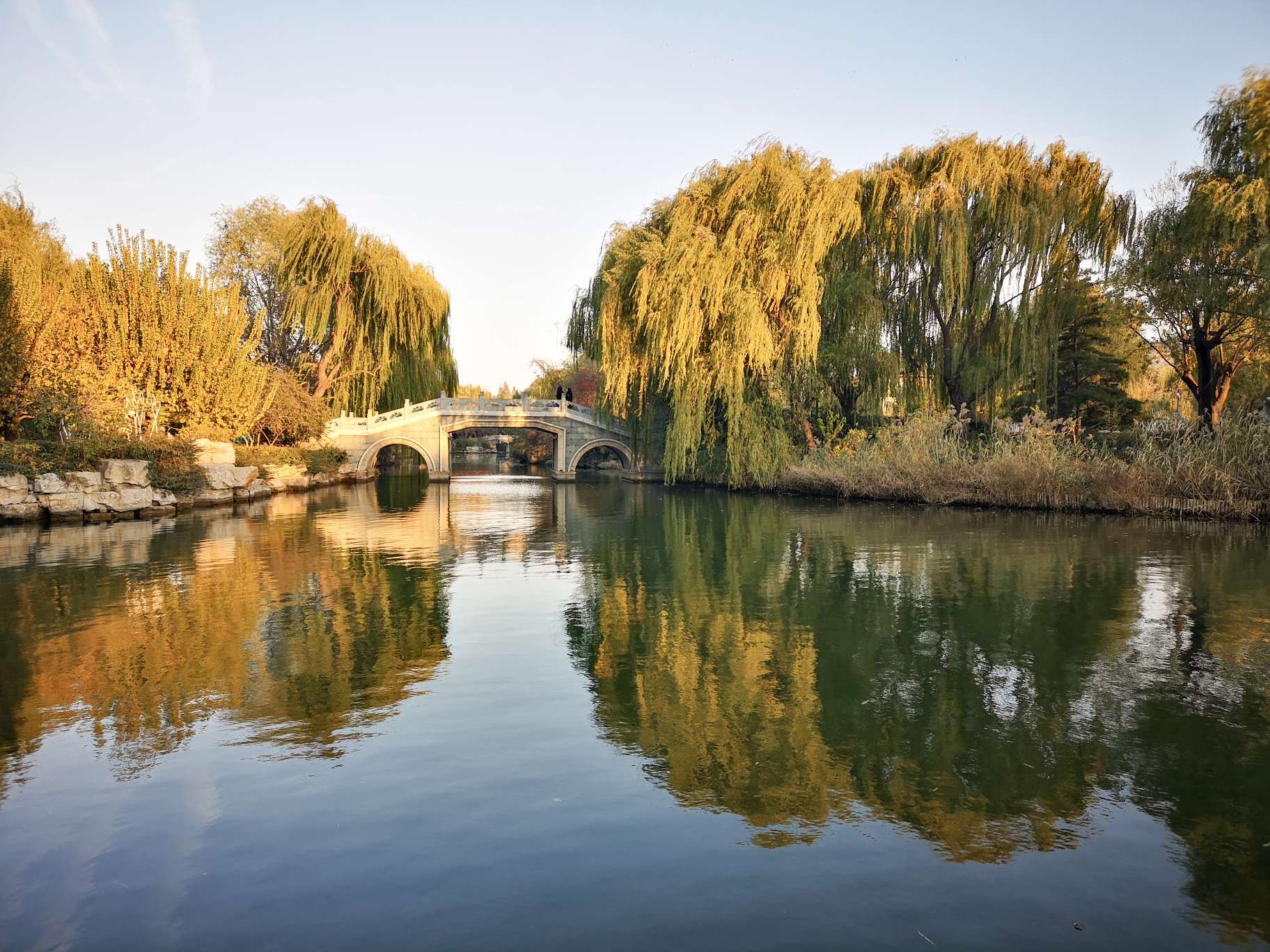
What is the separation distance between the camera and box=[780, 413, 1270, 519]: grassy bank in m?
18.9

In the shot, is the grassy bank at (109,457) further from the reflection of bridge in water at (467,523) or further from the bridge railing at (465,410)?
the bridge railing at (465,410)

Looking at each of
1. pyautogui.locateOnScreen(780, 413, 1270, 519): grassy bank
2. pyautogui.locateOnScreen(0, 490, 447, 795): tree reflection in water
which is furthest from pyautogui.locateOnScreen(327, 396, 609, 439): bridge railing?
pyautogui.locateOnScreen(0, 490, 447, 795): tree reflection in water

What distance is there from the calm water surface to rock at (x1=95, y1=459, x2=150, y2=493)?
1310 centimetres

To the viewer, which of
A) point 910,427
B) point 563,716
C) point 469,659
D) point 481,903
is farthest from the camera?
point 910,427

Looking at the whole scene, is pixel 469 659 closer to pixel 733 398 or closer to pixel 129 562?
pixel 129 562

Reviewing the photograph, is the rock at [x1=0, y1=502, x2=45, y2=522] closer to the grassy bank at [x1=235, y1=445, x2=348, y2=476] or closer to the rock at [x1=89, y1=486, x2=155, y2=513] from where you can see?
the rock at [x1=89, y1=486, x2=155, y2=513]

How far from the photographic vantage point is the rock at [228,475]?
28547mm

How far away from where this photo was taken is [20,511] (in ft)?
70.9

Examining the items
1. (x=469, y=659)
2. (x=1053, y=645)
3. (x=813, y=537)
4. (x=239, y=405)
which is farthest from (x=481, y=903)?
(x=239, y=405)

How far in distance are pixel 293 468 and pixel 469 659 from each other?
103 ft

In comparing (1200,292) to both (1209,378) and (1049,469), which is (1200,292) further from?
(1049,469)

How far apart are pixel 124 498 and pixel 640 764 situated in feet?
75.0

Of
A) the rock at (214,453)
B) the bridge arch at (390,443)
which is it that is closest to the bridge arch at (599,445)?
the bridge arch at (390,443)

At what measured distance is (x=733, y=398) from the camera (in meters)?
29.2
